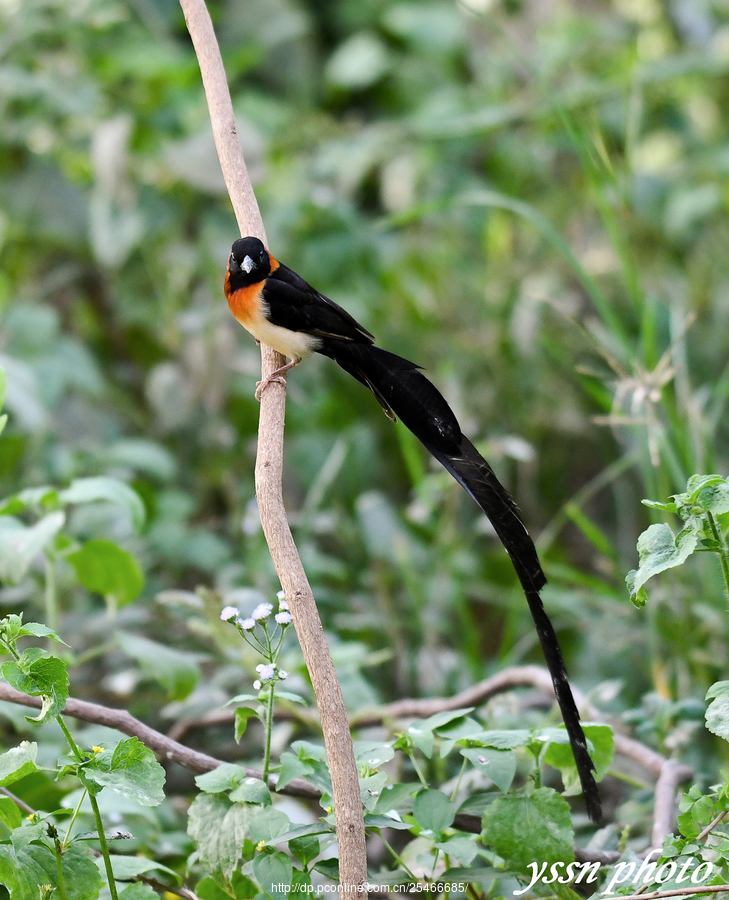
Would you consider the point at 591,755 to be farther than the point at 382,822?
Yes

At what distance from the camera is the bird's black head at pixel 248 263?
1.09 m

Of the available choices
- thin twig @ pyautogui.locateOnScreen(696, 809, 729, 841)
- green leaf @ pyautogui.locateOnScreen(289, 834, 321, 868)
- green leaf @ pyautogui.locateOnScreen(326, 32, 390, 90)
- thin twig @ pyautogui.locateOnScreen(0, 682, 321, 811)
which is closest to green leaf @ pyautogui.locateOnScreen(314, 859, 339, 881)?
green leaf @ pyautogui.locateOnScreen(289, 834, 321, 868)

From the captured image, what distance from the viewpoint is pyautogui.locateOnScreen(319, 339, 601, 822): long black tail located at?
2.83 ft

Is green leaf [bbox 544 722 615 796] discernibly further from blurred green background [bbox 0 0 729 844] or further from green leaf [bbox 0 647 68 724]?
green leaf [bbox 0 647 68 724]

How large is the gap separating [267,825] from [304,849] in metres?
0.05

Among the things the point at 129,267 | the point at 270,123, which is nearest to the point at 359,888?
the point at 129,267

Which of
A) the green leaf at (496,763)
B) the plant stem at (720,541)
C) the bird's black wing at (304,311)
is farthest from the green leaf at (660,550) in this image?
the bird's black wing at (304,311)

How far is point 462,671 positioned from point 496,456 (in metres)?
0.63

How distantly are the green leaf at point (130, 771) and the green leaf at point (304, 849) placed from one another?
152mm

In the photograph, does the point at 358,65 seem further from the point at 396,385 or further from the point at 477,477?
the point at 477,477

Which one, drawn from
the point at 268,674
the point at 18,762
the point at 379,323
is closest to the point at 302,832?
the point at 268,674

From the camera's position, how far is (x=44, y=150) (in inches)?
105

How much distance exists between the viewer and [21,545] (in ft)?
4.00

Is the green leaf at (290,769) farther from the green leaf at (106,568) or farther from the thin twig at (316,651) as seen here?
the green leaf at (106,568)
